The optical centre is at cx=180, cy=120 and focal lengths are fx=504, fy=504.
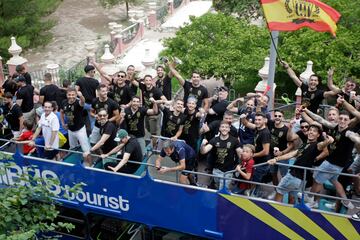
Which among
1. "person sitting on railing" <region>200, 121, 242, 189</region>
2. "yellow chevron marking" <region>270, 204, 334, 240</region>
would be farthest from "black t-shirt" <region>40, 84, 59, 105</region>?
"yellow chevron marking" <region>270, 204, 334, 240</region>

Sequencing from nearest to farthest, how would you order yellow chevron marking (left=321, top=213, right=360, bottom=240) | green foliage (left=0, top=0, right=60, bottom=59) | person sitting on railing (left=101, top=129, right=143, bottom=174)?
yellow chevron marking (left=321, top=213, right=360, bottom=240), person sitting on railing (left=101, top=129, right=143, bottom=174), green foliage (left=0, top=0, right=60, bottom=59)

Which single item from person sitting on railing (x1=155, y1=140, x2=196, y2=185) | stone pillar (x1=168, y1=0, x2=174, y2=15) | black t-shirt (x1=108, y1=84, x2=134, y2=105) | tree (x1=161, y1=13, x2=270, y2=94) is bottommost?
stone pillar (x1=168, y1=0, x2=174, y2=15)

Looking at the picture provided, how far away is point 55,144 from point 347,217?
5512mm

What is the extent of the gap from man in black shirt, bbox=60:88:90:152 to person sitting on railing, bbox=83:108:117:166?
699 mm

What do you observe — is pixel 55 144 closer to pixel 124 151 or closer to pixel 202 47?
pixel 124 151

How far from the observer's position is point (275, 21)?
931 cm

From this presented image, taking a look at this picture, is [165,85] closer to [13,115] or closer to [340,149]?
[13,115]

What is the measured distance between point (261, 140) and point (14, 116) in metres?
5.29

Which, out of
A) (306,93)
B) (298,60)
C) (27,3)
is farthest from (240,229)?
(27,3)

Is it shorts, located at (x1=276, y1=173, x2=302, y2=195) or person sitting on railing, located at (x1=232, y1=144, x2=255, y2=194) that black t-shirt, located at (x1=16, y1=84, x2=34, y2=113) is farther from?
shorts, located at (x1=276, y1=173, x2=302, y2=195)

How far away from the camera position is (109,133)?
9.01 m

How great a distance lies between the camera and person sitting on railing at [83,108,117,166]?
9000 millimetres

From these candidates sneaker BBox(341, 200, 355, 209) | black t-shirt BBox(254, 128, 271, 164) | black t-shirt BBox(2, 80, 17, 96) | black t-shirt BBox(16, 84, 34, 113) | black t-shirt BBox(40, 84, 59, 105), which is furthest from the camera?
black t-shirt BBox(2, 80, 17, 96)

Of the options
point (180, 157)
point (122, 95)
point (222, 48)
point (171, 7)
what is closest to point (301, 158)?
point (180, 157)
